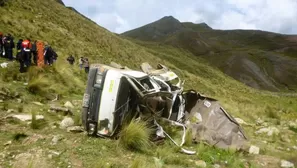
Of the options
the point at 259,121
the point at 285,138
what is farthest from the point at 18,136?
the point at 259,121

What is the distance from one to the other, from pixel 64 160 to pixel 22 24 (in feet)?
72.3

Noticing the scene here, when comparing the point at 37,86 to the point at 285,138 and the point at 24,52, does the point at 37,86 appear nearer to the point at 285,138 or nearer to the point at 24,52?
the point at 24,52

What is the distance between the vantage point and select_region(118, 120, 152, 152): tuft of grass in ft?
22.8

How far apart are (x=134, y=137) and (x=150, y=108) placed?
107cm

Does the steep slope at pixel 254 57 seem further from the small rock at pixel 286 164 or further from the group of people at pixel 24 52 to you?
the small rock at pixel 286 164

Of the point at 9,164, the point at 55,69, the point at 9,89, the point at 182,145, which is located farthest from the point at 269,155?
the point at 55,69

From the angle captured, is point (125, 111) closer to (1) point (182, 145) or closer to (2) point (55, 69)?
(1) point (182, 145)

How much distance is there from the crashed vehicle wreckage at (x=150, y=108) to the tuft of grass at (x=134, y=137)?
363 millimetres

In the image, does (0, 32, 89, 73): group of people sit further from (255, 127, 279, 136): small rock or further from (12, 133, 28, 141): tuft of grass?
(255, 127, 279, 136): small rock

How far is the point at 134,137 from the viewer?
698 cm

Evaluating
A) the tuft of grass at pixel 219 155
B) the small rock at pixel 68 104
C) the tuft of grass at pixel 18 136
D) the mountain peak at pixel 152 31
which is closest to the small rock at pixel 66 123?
the tuft of grass at pixel 18 136

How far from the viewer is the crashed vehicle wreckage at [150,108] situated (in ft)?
24.0

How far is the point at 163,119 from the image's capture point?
8156 millimetres

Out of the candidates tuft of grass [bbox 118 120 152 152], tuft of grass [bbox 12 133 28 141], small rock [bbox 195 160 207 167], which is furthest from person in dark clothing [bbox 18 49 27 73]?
small rock [bbox 195 160 207 167]
